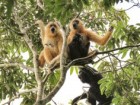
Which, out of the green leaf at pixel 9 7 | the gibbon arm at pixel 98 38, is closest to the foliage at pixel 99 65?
the gibbon arm at pixel 98 38

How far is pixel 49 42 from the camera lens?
7.25m

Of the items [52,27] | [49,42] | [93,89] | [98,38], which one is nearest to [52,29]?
[52,27]

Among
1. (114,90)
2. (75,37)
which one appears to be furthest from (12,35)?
(114,90)

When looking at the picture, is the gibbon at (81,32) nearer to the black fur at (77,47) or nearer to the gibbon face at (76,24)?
the gibbon face at (76,24)

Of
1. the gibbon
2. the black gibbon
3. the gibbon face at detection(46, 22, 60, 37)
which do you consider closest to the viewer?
the gibbon

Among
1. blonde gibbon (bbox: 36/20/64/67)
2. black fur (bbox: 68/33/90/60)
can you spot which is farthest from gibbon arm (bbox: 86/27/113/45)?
blonde gibbon (bbox: 36/20/64/67)

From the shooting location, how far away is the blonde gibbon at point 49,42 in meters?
6.67

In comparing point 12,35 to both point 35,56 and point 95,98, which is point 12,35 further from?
point 95,98

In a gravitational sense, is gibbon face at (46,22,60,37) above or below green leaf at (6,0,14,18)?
above

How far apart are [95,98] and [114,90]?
238cm

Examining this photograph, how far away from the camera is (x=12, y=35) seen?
648 cm

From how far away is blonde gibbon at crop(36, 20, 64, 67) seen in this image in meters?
6.67

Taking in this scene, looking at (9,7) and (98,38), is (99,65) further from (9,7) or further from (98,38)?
(9,7)

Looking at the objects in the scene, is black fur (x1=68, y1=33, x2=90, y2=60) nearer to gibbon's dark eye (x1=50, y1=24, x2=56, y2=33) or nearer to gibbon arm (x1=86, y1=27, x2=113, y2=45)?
gibbon arm (x1=86, y1=27, x2=113, y2=45)
